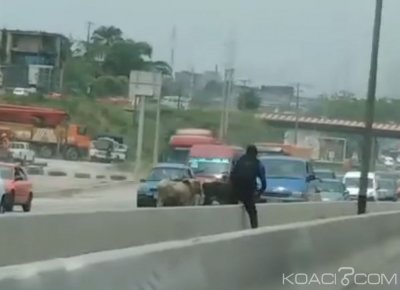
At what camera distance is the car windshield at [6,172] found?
35.3 metres

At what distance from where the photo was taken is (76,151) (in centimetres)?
7388

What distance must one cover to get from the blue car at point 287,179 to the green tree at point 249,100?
5219cm

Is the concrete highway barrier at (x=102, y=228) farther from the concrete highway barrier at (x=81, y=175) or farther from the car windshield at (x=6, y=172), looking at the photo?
the concrete highway barrier at (x=81, y=175)

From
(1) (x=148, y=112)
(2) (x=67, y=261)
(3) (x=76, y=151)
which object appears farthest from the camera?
(1) (x=148, y=112)

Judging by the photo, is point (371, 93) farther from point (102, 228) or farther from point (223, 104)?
point (223, 104)

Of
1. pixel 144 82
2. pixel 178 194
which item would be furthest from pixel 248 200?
pixel 144 82

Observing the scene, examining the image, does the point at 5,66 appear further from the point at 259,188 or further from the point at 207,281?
the point at 207,281

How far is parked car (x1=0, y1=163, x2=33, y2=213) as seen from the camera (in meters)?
33.6

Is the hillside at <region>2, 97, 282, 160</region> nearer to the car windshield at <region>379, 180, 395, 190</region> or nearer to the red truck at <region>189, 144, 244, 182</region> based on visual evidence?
the car windshield at <region>379, 180, 395, 190</region>

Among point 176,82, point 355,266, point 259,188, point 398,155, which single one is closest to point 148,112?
point 176,82

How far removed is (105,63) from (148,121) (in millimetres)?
26246

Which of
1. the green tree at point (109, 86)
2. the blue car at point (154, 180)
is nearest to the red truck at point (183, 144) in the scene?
the blue car at point (154, 180)

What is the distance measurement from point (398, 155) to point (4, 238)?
79775 millimetres

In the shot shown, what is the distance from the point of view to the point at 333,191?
44250 millimetres
